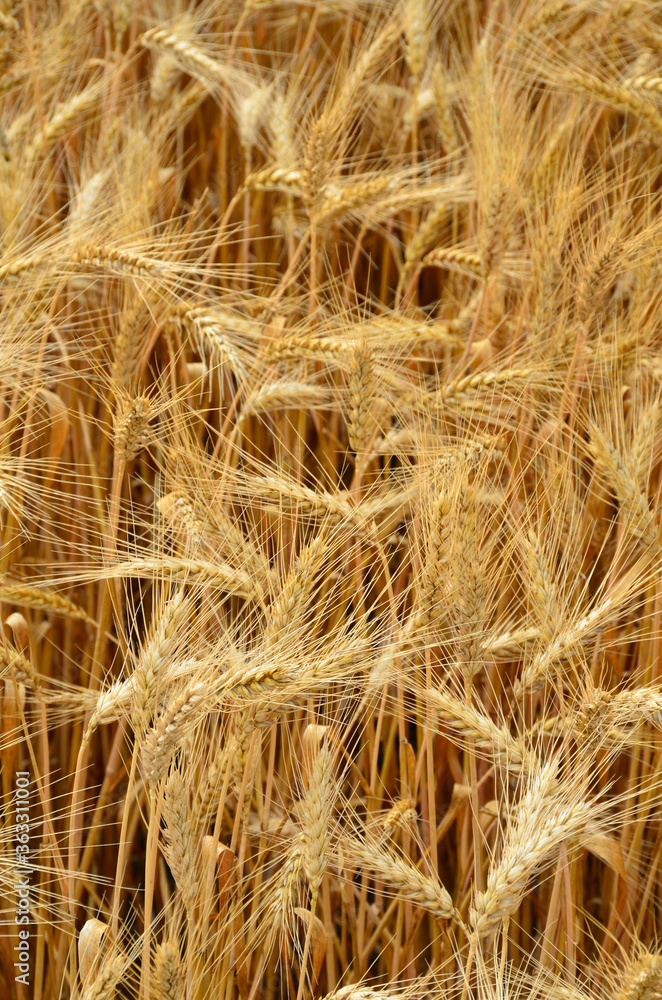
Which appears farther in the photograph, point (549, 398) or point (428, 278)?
point (428, 278)

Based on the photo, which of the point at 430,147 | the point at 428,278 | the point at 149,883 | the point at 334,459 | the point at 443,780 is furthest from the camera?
the point at 430,147

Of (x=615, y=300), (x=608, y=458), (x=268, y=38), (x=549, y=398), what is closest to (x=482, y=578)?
(x=608, y=458)

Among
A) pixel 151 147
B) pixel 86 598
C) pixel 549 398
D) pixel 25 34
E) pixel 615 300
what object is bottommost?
pixel 86 598

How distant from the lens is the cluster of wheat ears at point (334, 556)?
957 mm

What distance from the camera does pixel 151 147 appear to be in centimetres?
163

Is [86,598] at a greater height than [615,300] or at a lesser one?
lesser

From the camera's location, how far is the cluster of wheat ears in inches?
37.7

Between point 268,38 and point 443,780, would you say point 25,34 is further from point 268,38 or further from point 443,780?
point 443,780

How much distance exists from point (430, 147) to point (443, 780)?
57.4 inches

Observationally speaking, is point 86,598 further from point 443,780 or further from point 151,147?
point 151,147

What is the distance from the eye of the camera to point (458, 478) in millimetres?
992

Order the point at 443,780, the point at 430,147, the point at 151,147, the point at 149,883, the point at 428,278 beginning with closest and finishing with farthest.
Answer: the point at 149,883 < the point at 443,780 < the point at 151,147 < the point at 428,278 < the point at 430,147

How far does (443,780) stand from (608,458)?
1.81ft

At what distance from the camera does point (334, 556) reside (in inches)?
51.7
